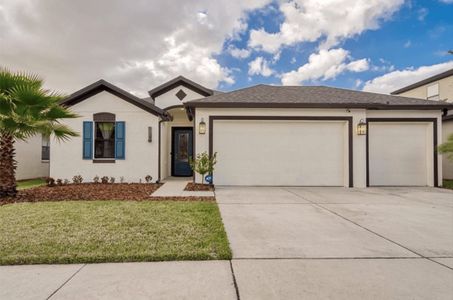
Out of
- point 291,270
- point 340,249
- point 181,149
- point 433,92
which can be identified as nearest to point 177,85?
point 181,149

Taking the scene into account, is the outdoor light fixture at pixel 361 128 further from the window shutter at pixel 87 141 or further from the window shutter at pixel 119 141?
the window shutter at pixel 87 141

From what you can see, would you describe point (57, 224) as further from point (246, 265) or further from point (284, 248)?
point (284, 248)

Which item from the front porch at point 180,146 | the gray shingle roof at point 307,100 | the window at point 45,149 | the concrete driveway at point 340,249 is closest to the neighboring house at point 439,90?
the gray shingle roof at point 307,100

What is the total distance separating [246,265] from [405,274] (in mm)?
1735

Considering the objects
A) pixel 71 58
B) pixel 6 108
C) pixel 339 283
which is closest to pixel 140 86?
pixel 71 58

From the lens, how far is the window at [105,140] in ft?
34.7

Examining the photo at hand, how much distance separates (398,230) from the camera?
4.41 m

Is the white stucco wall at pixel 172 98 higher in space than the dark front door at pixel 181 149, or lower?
higher

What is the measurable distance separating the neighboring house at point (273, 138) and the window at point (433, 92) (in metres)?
8.10

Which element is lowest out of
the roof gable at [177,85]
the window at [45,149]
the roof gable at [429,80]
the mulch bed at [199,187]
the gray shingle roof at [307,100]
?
the mulch bed at [199,187]

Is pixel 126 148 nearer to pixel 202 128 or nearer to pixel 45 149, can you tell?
pixel 202 128

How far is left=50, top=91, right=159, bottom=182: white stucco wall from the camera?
Answer: 10.3 m

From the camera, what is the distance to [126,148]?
10.4m

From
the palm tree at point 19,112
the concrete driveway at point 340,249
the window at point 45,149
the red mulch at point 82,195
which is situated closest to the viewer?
the concrete driveway at point 340,249
